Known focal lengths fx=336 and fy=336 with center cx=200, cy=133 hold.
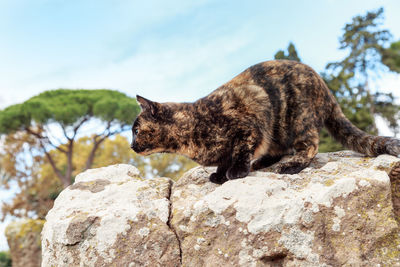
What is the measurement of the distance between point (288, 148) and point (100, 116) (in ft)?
57.4

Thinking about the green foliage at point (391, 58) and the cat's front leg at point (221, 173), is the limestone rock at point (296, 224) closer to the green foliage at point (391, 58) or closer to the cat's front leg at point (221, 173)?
the cat's front leg at point (221, 173)

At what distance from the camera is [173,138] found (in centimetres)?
411

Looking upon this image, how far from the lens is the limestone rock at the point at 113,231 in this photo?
3.32 m

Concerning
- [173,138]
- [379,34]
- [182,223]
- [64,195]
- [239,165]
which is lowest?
[182,223]

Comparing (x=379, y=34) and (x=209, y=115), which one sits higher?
(x=379, y=34)

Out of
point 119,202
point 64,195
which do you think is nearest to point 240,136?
point 119,202

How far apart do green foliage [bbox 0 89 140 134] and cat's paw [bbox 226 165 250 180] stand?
15.4 m

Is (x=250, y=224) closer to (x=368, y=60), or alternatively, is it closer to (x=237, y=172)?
(x=237, y=172)

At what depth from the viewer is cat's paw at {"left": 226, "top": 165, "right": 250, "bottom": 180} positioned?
386 cm

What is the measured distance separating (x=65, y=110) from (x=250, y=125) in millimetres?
17567

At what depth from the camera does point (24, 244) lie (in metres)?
15.0

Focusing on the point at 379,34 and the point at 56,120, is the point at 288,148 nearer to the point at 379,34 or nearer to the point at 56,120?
the point at 56,120

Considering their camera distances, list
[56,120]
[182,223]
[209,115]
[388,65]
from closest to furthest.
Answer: [182,223], [209,115], [56,120], [388,65]

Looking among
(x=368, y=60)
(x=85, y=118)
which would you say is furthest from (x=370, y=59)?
(x=85, y=118)
